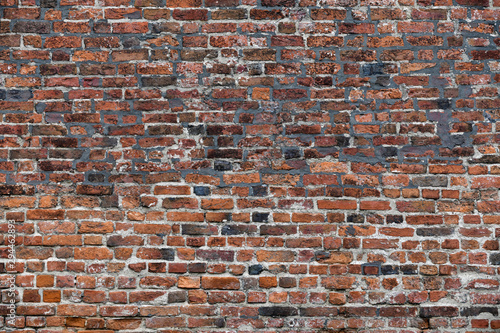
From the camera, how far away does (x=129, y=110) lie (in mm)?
2244

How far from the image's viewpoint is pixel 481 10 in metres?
2.27

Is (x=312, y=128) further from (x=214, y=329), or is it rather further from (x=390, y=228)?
(x=214, y=329)

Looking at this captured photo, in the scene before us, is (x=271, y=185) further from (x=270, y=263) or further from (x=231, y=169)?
(x=270, y=263)

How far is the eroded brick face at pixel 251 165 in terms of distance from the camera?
7.13 ft

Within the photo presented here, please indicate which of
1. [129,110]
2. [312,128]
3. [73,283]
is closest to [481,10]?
[312,128]

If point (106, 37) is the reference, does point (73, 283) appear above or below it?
below

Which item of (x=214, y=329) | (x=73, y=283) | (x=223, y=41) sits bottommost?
(x=214, y=329)

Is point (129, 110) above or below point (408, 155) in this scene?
above

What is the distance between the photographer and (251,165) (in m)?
2.23

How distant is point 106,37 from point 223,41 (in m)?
0.70

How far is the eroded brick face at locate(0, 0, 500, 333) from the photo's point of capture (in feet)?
7.13

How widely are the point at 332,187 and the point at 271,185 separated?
36 centimetres

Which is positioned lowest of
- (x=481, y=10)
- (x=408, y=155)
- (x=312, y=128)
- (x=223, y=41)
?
(x=408, y=155)

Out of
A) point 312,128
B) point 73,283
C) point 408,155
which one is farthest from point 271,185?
point 73,283
